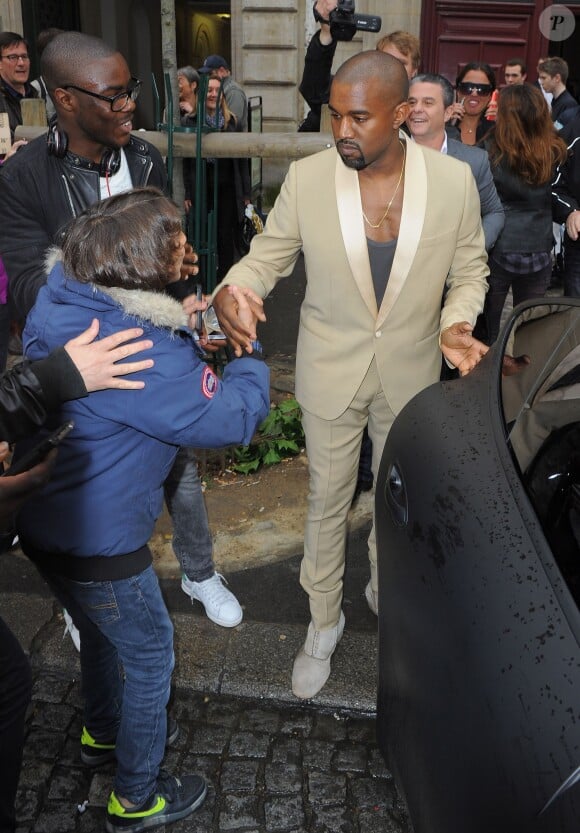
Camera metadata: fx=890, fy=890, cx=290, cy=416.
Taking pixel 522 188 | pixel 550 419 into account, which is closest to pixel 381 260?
pixel 550 419

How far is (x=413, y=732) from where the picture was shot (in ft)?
6.69

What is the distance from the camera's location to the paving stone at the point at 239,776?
2627 millimetres

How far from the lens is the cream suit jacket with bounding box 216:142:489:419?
2766 millimetres

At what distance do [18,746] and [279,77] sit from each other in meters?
10.7

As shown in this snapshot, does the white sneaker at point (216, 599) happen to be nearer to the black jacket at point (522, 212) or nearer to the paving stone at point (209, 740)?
the paving stone at point (209, 740)

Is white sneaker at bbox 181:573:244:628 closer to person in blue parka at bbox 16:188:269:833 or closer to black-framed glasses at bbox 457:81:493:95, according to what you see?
person in blue parka at bbox 16:188:269:833

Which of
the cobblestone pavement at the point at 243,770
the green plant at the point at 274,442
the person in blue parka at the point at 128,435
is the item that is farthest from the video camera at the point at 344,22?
the cobblestone pavement at the point at 243,770

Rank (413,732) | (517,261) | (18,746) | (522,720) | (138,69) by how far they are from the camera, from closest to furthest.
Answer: (522,720) → (413,732) → (18,746) → (517,261) → (138,69)

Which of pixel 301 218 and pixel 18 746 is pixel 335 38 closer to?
pixel 301 218

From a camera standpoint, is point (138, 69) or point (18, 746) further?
point (138, 69)

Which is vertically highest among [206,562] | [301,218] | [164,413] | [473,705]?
[301,218]

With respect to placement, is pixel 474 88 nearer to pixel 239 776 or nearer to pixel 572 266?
→ pixel 572 266

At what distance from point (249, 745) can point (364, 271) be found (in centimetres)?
153

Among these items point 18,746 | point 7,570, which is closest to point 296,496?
point 7,570
